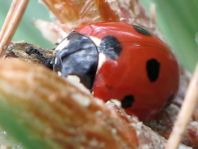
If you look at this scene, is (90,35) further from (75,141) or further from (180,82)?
(75,141)

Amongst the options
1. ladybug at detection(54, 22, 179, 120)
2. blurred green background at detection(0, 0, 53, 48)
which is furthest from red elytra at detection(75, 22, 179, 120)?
blurred green background at detection(0, 0, 53, 48)

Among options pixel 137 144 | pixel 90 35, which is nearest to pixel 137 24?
→ pixel 90 35

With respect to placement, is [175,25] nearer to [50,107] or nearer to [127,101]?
[127,101]

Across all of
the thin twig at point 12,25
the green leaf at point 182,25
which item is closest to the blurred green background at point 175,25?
the green leaf at point 182,25

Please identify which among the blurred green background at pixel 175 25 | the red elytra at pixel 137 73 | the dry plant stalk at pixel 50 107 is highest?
the blurred green background at pixel 175 25

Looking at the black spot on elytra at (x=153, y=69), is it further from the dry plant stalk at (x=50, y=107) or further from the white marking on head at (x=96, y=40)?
the dry plant stalk at (x=50, y=107)
